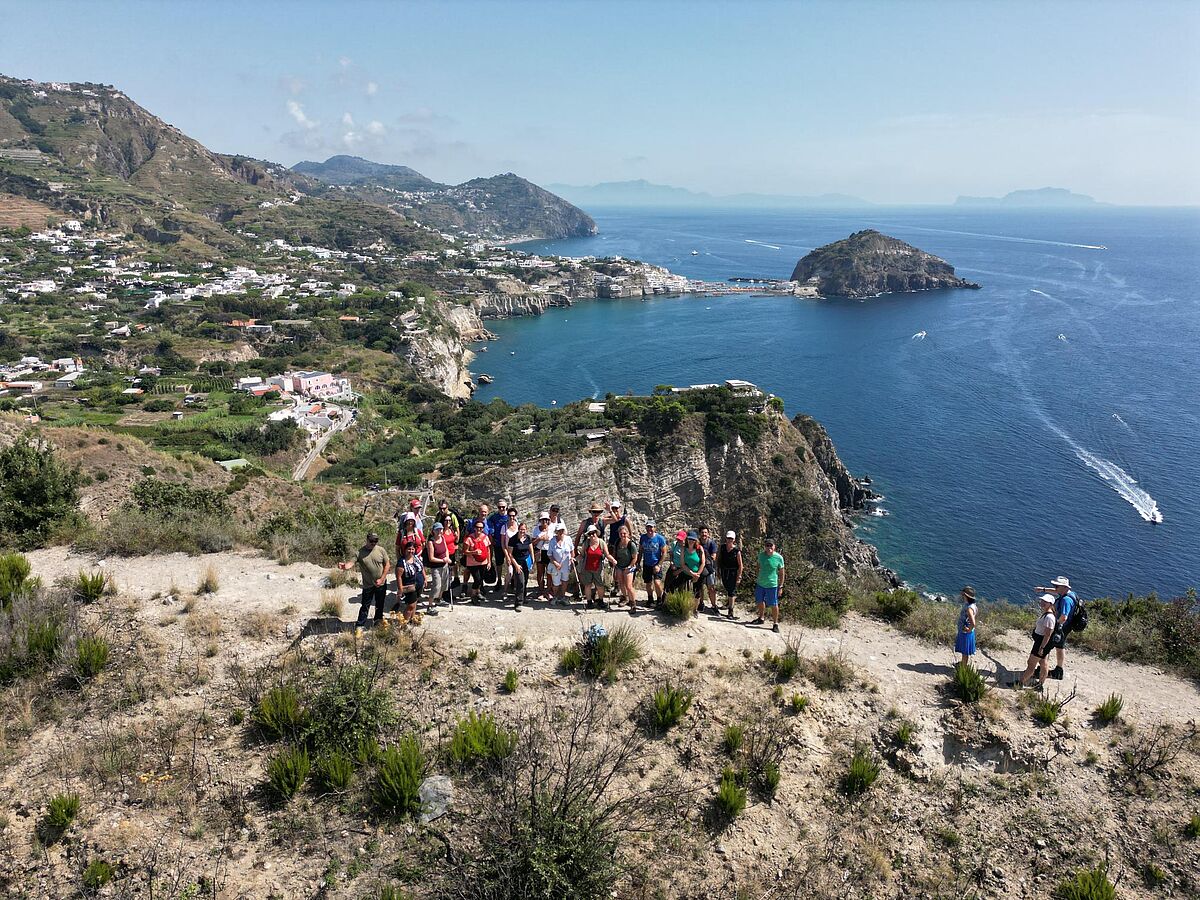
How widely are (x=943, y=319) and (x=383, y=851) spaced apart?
4029 inches

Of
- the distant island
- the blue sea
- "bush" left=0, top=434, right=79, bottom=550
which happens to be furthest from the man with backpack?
the distant island

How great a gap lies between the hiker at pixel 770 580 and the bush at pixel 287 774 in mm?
6036

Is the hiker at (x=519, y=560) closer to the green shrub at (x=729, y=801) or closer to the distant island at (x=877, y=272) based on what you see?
the green shrub at (x=729, y=801)

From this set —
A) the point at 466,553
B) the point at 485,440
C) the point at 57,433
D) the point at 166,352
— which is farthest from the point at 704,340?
the point at 466,553

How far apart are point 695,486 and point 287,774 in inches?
1292

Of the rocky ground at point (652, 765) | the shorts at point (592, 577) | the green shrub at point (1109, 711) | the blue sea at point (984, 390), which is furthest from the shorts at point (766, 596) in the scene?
the blue sea at point (984, 390)

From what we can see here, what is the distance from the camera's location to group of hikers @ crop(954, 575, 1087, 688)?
7.79 m

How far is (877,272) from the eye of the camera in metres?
119

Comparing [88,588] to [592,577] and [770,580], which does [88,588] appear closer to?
[592,577]

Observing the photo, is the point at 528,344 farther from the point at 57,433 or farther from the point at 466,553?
the point at 466,553

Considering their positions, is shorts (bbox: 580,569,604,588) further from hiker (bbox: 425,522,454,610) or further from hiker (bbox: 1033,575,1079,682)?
hiker (bbox: 1033,575,1079,682)

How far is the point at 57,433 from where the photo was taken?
65.9 ft

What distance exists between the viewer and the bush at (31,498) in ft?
33.8

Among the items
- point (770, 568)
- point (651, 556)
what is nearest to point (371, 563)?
point (651, 556)
